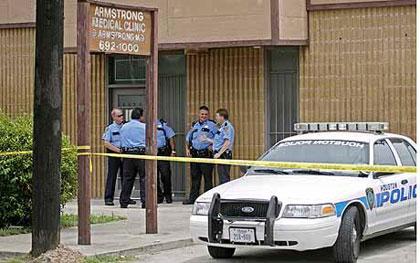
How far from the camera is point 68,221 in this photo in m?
14.7

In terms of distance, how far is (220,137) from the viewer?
17.6 meters

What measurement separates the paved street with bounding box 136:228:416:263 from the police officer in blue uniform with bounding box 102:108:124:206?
5214 millimetres

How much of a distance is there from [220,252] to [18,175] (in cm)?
339

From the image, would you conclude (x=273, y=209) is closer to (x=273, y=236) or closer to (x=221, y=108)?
(x=273, y=236)

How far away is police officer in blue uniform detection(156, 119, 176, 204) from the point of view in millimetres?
17969

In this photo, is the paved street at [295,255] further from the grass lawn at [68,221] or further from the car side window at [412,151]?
the grass lawn at [68,221]

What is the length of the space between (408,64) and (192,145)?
412 centimetres

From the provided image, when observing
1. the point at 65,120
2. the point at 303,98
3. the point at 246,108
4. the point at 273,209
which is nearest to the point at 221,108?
the point at 246,108

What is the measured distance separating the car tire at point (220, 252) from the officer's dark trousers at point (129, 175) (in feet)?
19.1

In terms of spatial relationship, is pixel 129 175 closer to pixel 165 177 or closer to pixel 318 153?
pixel 165 177

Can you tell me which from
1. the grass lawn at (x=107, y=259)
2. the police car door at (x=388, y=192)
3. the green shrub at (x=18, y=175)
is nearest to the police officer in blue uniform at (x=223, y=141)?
the green shrub at (x=18, y=175)

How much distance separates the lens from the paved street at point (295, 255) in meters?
11.5

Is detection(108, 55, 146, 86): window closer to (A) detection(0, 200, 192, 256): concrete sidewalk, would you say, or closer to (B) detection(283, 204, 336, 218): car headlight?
(A) detection(0, 200, 192, 256): concrete sidewalk

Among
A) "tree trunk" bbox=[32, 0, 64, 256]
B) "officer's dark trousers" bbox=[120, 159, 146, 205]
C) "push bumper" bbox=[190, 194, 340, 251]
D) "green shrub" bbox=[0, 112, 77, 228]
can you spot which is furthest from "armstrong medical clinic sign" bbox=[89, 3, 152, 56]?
"officer's dark trousers" bbox=[120, 159, 146, 205]
